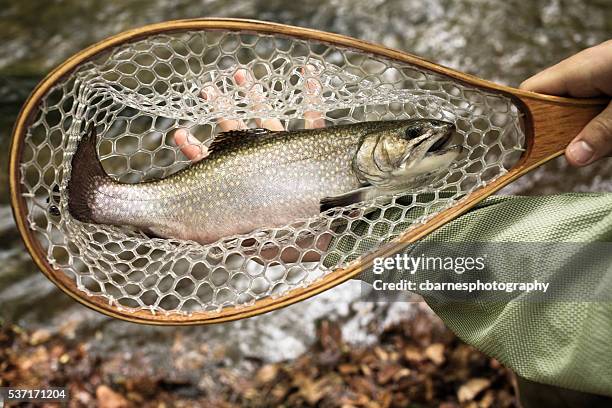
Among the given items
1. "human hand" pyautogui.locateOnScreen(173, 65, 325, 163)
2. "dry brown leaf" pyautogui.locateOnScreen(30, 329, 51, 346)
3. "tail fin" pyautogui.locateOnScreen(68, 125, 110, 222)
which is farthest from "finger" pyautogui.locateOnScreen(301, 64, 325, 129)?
"dry brown leaf" pyautogui.locateOnScreen(30, 329, 51, 346)

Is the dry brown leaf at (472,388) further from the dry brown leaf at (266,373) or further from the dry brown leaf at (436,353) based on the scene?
the dry brown leaf at (266,373)

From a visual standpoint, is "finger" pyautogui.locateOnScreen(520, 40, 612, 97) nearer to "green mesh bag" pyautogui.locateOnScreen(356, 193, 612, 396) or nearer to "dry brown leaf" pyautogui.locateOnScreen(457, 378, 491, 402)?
"green mesh bag" pyautogui.locateOnScreen(356, 193, 612, 396)

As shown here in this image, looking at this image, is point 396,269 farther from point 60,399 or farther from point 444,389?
point 60,399

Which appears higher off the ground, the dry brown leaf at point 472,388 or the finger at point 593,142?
the finger at point 593,142

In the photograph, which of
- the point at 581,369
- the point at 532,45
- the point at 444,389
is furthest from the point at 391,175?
the point at 532,45

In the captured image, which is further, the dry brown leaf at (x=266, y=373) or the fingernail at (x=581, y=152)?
the dry brown leaf at (x=266, y=373)

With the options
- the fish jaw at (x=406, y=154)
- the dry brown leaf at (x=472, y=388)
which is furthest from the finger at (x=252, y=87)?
the dry brown leaf at (x=472, y=388)

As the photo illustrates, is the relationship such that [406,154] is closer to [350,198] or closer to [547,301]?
[350,198]
